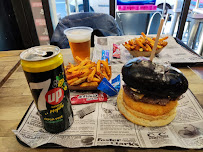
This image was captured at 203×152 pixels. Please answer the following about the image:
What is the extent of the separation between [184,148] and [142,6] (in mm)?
3215

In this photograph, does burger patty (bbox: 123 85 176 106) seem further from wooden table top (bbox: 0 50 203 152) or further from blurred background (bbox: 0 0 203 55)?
blurred background (bbox: 0 0 203 55)

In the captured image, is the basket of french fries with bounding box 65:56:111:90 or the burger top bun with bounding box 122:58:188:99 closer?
the burger top bun with bounding box 122:58:188:99

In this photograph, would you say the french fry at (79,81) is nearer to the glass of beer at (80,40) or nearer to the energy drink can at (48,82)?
the energy drink can at (48,82)

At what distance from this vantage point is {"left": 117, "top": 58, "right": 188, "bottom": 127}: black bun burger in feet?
2.50

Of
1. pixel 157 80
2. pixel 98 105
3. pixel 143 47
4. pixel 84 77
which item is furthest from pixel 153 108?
pixel 143 47

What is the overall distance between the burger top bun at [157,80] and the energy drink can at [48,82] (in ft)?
1.23

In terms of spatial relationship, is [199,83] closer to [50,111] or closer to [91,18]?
[50,111]

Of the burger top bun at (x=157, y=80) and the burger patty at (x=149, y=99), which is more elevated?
the burger top bun at (x=157, y=80)

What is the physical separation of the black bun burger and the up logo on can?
37 cm

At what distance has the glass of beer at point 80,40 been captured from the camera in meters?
1.39

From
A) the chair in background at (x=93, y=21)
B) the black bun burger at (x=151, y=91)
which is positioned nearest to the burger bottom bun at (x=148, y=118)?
the black bun burger at (x=151, y=91)

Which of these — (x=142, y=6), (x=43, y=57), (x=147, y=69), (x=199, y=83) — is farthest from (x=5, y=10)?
(x=199, y=83)

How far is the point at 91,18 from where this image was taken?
246cm

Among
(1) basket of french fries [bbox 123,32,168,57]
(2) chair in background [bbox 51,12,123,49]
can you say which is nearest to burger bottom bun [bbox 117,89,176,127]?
(1) basket of french fries [bbox 123,32,168,57]
